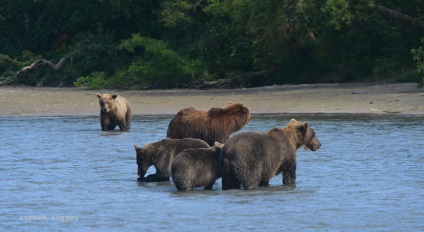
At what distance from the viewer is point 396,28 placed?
23.7m

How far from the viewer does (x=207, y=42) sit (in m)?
26.5

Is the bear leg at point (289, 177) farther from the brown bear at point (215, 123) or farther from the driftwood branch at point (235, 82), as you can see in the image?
the driftwood branch at point (235, 82)

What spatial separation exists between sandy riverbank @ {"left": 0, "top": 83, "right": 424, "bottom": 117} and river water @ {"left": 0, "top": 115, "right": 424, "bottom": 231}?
3.87 m

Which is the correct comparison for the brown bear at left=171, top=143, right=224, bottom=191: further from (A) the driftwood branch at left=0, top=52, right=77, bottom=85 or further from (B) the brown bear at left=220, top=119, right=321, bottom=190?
(A) the driftwood branch at left=0, top=52, right=77, bottom=85

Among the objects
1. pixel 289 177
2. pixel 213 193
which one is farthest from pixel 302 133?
pixel 213 193

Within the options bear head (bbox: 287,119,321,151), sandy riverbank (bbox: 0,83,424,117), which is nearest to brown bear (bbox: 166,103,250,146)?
bear head (bbox: 287,119,321,151)

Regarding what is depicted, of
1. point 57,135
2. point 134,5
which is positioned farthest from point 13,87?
point 57,135

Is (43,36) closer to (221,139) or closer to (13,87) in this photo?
(13,87)

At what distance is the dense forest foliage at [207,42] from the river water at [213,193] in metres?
7.66

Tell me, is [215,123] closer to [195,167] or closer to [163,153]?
[163,153]

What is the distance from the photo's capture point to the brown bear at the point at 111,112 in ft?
59.6

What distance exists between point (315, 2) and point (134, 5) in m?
7.86

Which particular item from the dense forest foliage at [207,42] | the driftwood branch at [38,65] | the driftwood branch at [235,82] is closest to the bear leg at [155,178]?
the dense forest foliage at [207,42]

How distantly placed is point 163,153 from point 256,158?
1413mm
